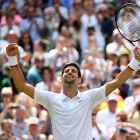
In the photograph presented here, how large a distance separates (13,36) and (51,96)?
707 centimetres

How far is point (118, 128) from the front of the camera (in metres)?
8.88

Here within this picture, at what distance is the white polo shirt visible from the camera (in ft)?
19.7

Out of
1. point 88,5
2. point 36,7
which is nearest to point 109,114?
point 88,5

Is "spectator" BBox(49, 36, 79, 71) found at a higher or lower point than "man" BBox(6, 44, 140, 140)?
lower

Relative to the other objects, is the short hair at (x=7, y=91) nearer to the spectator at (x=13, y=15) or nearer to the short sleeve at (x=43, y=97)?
the spectator at (x=13, y=15)

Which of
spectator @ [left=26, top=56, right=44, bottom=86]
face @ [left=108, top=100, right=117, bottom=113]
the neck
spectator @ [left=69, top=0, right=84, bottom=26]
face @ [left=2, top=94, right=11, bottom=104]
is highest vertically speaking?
spectator @ [left=69, top=0, right=84, bottom=26]

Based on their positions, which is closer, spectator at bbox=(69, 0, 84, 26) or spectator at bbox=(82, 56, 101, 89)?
spectator at bbox=(82, 56, 101, 89)

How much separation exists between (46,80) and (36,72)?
670 millimetres

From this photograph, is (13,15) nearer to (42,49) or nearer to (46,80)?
(42,49)

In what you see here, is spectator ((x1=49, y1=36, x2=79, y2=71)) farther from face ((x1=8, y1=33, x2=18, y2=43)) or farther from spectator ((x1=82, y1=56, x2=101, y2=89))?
face ((x1=8, y1=33, x2=18, y2=43))

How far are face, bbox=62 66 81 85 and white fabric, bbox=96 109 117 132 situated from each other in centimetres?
357

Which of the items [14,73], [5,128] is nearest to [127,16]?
[14,73]

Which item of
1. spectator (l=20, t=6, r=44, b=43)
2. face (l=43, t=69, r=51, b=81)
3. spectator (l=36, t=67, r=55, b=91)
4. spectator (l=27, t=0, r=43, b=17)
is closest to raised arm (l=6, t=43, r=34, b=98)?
spectator (l=36, t=67, r=55, b=91)

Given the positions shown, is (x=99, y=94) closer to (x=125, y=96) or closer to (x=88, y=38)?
(x=125, y=96)
